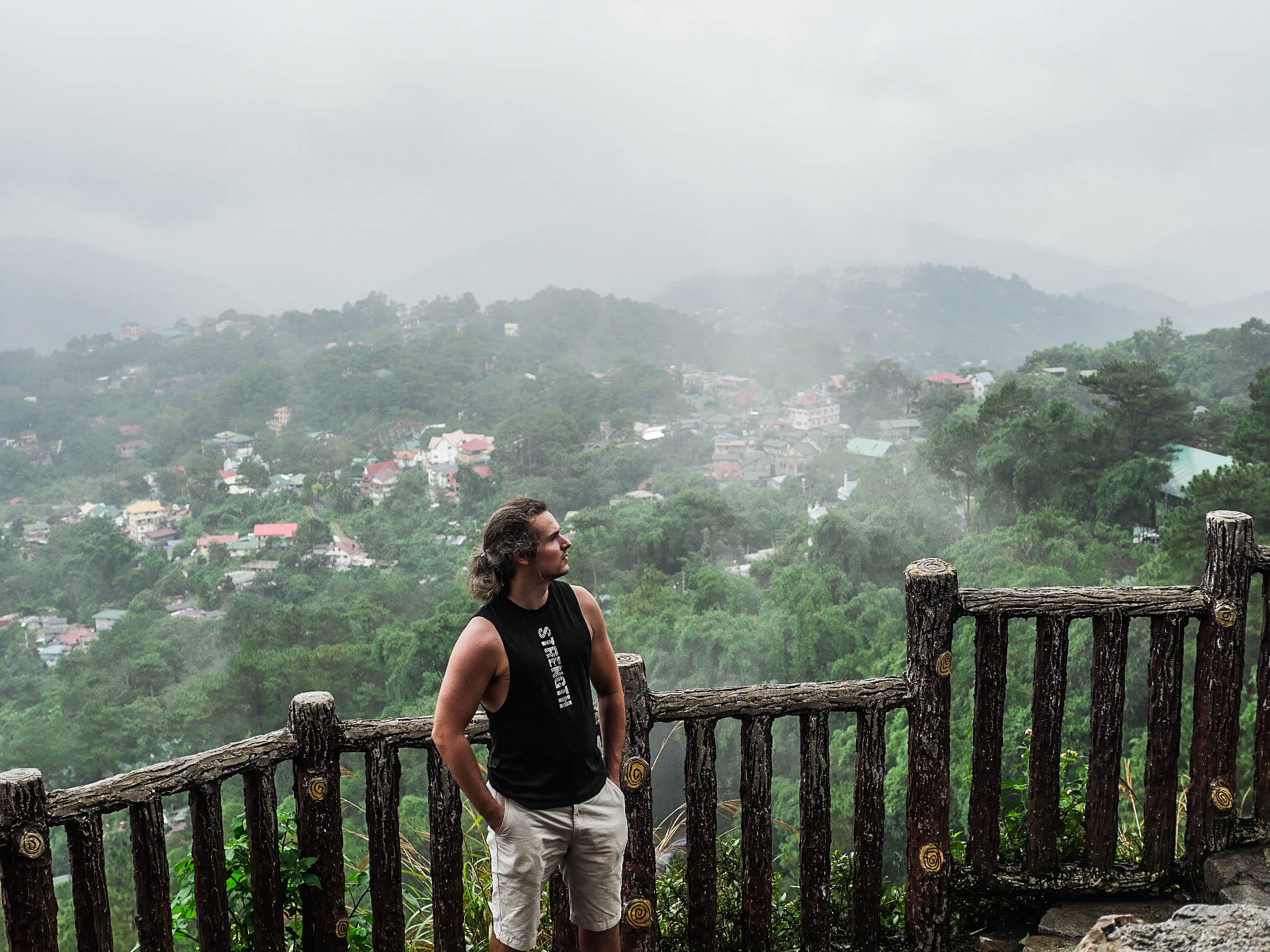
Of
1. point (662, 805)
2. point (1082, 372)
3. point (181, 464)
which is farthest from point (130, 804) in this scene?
point (181, 464)

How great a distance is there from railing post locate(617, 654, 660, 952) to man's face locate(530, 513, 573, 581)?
0.39m

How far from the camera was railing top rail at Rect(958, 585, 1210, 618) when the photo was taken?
2326 mm

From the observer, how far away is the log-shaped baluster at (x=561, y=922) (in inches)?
87.7

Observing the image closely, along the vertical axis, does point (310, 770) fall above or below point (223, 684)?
above

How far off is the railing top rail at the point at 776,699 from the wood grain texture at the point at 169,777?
0.78 meters

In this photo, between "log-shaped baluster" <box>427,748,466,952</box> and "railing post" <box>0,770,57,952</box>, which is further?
"log-shaped baluster" <box>427,748,466,952</box>

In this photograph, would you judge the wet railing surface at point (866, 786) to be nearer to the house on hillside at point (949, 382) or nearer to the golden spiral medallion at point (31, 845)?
the golden spiral medallion at point (31, 845)

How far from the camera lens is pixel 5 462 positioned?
3959cm

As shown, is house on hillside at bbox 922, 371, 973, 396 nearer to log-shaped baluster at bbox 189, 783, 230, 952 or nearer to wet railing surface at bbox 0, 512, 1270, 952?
wet railing surface at bbox 0, 512, 1270, 952

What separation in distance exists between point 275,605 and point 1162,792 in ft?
91.2

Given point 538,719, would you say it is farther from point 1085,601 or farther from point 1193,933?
point 1085,601

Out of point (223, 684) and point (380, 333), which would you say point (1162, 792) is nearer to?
point (223, 684)

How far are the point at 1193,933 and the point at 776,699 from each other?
89 cm

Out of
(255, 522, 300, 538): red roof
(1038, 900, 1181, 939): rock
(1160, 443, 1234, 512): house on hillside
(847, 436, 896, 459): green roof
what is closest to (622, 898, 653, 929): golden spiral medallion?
(1038, 900, 1181, 939): rock
